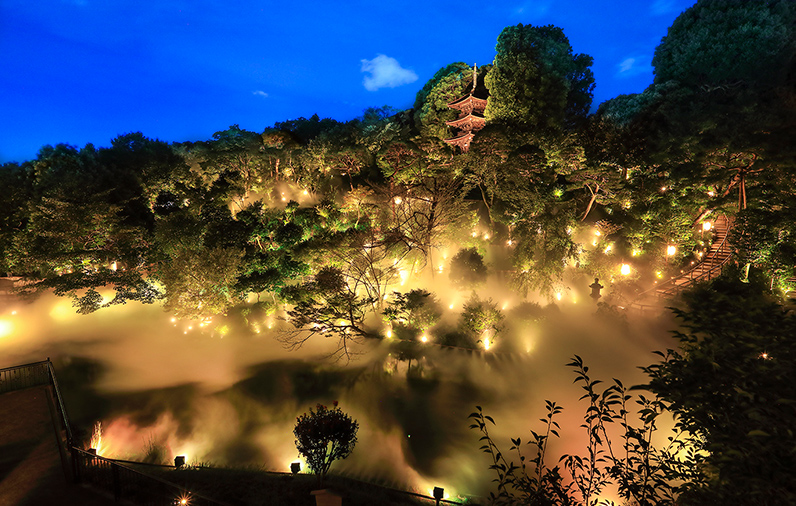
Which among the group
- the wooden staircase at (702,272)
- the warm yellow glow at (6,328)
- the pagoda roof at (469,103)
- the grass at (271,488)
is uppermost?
the pagoda roof at (469,103)

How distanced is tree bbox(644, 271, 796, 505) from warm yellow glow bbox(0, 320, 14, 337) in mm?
29383

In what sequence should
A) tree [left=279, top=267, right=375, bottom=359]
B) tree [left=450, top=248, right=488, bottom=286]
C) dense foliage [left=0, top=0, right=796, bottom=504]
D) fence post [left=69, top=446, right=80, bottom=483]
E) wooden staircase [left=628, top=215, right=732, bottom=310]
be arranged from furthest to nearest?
tree [left=450, top=248, right=488, bottom=286]
tree [left=279, top=267, right=375, bottom=359]
wooden staircase [left=628, top=215, right=732, bottom=310]
dense foliage [left=0, top=0, right=796, bottom=504]
fence post [left=69, top=446, right=80, bottom=483]

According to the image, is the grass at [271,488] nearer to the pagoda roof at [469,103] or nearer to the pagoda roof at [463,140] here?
the pagoda roof at [463,140]

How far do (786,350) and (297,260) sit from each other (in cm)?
1799

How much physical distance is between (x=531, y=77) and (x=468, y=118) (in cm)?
402

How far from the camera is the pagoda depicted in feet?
65.1

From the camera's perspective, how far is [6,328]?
1862 centimetres

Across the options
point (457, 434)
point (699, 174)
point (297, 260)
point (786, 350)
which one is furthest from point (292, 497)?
point (699, 174)

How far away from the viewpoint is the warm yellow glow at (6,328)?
1820 cm

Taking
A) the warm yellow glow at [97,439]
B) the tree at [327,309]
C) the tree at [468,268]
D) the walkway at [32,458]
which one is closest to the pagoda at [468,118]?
the tree at [468,268]

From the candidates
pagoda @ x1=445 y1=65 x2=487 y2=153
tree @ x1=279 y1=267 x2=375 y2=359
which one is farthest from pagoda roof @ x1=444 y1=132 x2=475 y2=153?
tree @ x1=279 y1=267 x2=375 y2=359

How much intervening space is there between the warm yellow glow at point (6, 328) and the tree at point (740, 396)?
96.4ft

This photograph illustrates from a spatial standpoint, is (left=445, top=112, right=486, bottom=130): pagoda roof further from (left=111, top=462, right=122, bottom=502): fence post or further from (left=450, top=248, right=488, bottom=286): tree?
(left=111, top=462, right=122, bottom=502): fence post

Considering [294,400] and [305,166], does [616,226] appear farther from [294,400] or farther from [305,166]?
[305,166]
